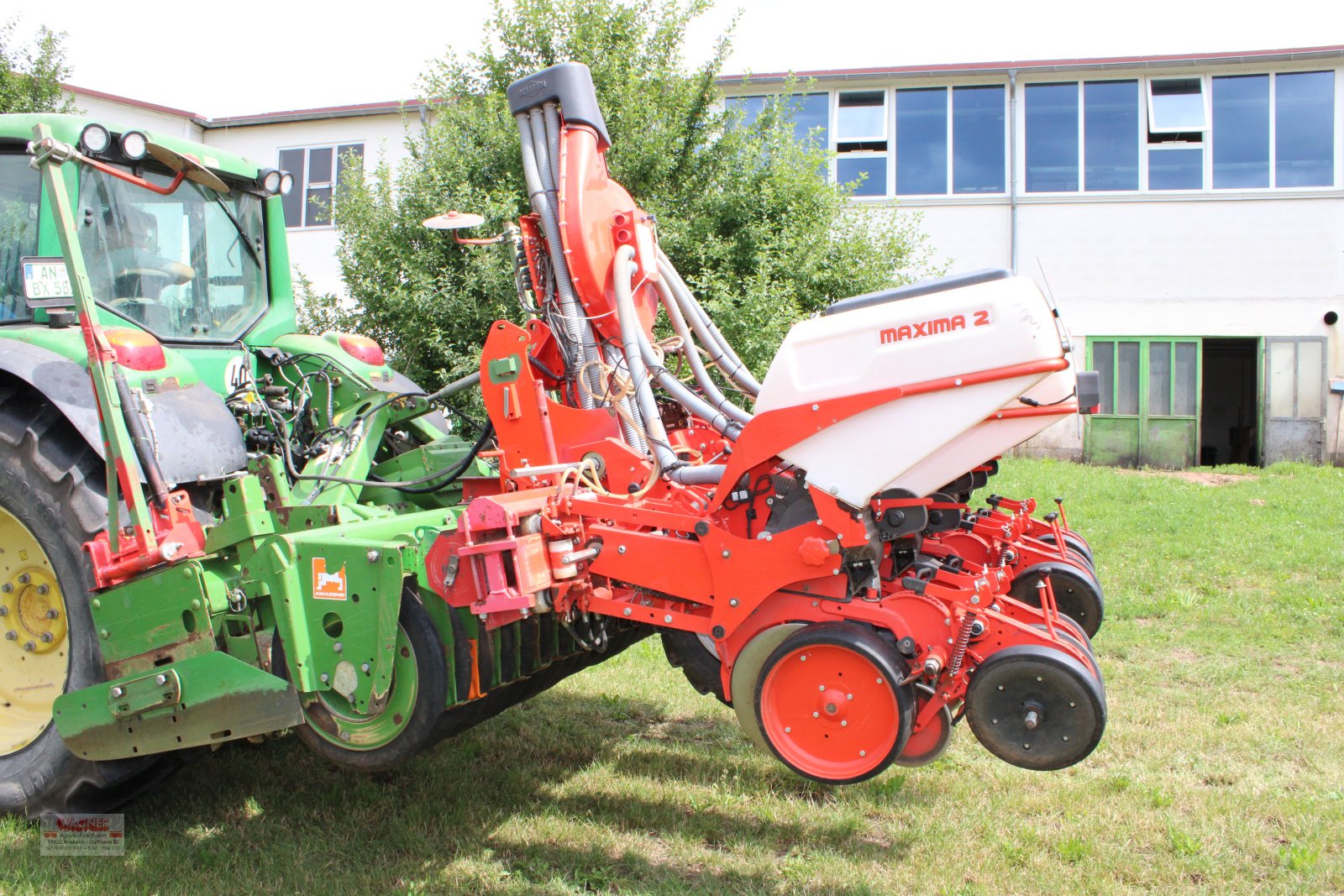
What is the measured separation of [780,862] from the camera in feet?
11.0

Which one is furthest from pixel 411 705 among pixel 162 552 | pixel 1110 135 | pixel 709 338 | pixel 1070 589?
pixel 1110 135

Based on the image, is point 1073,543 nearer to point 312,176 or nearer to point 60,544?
point 60,544

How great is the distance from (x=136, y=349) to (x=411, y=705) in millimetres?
1635

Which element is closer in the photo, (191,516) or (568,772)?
(191,516)

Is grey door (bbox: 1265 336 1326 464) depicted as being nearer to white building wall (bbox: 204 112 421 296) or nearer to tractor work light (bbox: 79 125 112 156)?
white building wall (bbox: 204 112 421 296)

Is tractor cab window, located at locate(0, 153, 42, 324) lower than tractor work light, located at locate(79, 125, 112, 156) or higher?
lower

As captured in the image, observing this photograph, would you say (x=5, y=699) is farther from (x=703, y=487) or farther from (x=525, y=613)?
(x=703, y=487)

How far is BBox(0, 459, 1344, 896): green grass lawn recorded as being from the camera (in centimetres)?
323

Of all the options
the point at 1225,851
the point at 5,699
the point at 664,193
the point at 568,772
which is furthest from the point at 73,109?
the point at 1225,851

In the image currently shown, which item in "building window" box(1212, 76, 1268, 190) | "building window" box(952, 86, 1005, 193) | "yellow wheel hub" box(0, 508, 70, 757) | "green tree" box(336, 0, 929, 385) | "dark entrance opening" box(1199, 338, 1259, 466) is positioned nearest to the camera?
"yellow wheel hub" box(0, 508, 70, 757)

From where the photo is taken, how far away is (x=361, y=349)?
15.7 feet

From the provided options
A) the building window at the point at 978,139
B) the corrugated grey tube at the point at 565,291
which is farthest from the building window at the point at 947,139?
the corrugated grey tube at the point at 565,291

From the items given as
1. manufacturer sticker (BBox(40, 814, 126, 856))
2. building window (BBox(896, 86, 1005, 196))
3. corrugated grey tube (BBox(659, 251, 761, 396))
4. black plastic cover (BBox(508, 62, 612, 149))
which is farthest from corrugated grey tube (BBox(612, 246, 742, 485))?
building window (BBox(896, 86, 1005, 196))

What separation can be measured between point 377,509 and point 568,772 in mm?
1314
